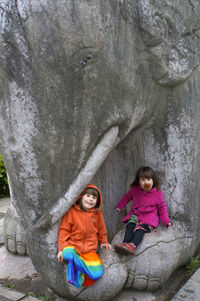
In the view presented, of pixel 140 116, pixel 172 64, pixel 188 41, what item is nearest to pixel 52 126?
pixel 140 116

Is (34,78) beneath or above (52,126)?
above

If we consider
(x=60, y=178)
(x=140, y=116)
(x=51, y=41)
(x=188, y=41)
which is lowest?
(x=60, y=178)

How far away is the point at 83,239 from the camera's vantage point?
54.2 inches

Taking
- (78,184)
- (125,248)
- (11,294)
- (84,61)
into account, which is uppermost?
(84,61)

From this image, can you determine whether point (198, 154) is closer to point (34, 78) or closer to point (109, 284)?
point (109, 284)

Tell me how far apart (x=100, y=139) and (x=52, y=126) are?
211 mm

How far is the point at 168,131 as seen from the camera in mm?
1571

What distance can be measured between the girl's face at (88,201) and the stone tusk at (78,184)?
0.48 feet

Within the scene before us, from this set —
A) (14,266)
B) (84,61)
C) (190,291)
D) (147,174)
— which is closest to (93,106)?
(84,61)

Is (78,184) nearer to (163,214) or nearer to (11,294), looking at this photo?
(163,214)

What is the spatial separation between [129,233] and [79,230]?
0.90 ft

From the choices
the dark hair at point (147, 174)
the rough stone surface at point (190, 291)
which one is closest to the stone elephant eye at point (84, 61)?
the dark hair at point (147, 174)

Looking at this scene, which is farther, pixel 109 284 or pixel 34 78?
pixel 109 284

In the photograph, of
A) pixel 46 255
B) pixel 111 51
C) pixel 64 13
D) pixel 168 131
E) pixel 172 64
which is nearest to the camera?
pixel 64 13
